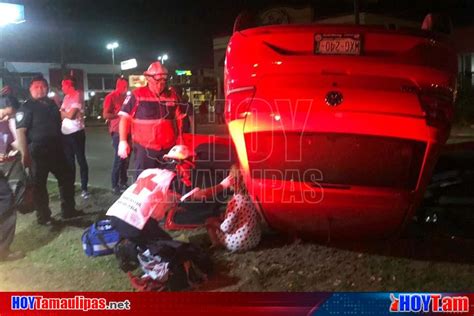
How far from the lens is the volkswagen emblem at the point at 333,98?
2111mm

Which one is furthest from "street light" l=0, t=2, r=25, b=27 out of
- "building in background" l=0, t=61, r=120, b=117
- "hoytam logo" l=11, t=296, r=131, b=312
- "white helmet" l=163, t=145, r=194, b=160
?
"hoytam logo" l=11, t=296, r=131, b=312

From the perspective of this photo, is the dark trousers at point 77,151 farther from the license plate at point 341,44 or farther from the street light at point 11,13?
the license plate at point 341,44

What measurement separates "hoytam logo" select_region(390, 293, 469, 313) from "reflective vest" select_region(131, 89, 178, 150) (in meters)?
1.59

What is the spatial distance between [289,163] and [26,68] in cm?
163

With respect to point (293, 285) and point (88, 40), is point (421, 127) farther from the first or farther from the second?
point (88, 40)

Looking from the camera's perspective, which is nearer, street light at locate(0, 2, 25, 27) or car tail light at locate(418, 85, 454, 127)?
car tail light at locate(418, 85, 454, 127)

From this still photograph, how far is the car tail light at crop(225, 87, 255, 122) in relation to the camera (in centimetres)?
220

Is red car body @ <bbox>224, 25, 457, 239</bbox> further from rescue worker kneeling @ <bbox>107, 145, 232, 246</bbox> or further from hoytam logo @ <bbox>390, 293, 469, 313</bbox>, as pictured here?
rescue worker kneeling @ <bbox>107, 145, 232, 246</bbox>

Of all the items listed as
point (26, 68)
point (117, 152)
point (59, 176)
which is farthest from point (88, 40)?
point (59, 176)

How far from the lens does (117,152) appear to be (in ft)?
11.1

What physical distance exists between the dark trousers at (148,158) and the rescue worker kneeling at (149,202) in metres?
0.25

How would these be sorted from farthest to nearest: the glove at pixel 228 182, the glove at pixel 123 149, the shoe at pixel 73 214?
the glove at pixel 123 149, the shoe at pixel 73 214, the glove at pixel 228 182

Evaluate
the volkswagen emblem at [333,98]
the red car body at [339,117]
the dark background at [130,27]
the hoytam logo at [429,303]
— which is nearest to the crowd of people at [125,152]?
the dark background at [130,27]

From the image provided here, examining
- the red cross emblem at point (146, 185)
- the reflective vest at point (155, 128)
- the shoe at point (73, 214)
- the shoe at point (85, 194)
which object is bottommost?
the shoe at point (73, 214)
